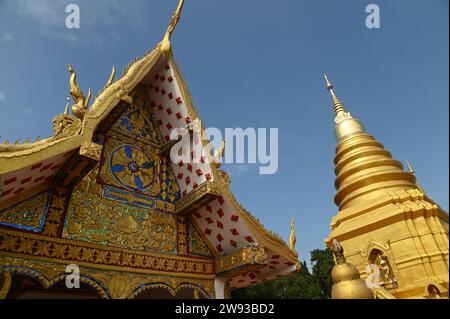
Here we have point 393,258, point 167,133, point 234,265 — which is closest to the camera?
point 234,265

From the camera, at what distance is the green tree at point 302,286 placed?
2891 cm

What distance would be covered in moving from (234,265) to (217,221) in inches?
41.7

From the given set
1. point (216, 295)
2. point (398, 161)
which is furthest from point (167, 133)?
point (398, 161)

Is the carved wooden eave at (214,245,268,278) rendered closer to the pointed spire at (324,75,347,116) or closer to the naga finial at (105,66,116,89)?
the naga finial at (105,66,116,89)

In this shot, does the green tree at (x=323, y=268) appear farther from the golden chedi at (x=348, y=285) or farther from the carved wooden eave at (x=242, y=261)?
the golden chedi at (x=348, y=285)

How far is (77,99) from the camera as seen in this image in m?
5.64

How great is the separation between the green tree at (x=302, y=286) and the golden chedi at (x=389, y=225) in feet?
56.1

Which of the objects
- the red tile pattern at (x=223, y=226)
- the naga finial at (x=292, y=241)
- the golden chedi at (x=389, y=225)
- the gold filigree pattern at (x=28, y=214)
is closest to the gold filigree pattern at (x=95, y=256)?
the gold filigree pattern at (x=28, y=214)

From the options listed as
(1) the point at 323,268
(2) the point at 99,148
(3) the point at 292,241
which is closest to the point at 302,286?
(1) the point at 323,268

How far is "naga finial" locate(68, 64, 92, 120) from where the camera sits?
548 centimetres

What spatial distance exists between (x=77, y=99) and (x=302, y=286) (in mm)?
31459

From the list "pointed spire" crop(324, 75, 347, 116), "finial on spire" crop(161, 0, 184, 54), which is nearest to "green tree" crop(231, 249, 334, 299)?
"pointed spire" crop(324, 75, 347, 116)
